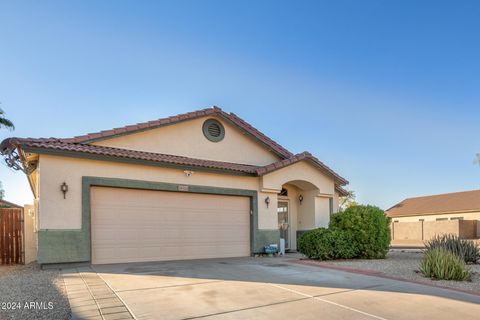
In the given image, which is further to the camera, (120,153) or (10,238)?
(10,238)

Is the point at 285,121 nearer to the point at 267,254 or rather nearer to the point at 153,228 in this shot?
the point at 267,254

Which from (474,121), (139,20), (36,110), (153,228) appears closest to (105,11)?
(139,20)

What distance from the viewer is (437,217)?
3869 centimetres

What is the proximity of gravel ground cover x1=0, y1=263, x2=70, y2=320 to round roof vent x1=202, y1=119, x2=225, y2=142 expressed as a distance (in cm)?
797

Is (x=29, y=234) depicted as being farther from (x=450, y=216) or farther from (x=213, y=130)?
(x=450, y=216)

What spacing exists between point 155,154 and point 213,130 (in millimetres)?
3147

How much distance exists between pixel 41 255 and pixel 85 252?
1215 mm

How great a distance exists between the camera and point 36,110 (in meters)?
15.0

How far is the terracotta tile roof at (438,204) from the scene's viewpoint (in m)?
36.7

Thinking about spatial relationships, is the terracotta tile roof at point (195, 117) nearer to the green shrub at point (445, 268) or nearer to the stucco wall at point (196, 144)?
the stucco wall at point (196, 144)

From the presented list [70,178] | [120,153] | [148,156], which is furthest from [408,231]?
[70,178]

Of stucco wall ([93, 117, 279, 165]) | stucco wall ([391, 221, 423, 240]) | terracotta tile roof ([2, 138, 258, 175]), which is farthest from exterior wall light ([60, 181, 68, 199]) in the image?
stucco wall ([391, 221, 423, 240])

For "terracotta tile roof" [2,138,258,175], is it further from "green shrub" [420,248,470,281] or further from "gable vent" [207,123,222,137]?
"green shrub" [420,248,470,281]

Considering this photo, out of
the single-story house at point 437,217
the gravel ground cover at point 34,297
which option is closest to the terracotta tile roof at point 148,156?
the gravel ground cover at point 34,297
